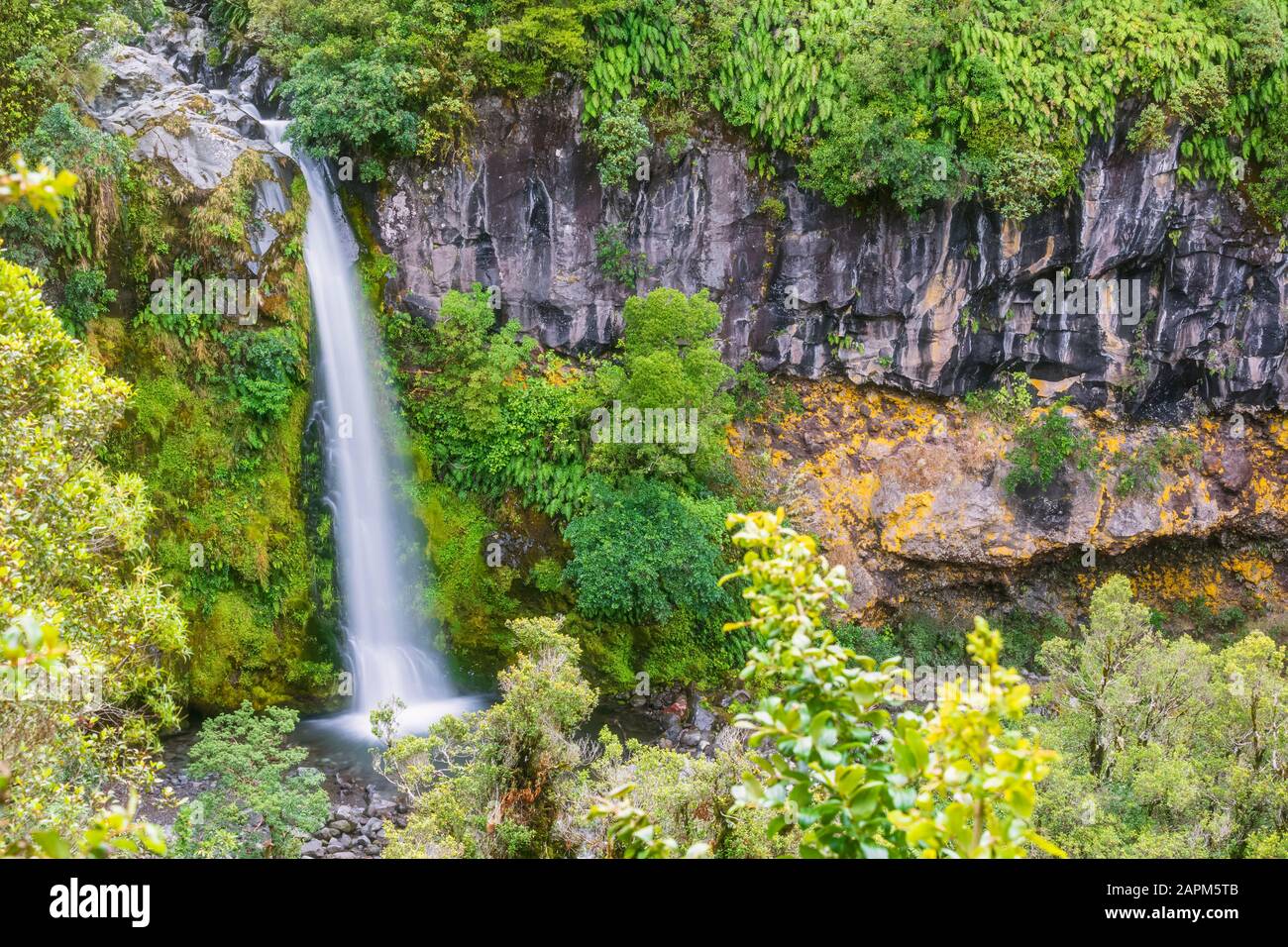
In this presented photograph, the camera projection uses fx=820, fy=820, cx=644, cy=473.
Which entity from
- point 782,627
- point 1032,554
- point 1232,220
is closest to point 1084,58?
point 1232,220

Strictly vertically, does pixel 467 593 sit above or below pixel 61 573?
below

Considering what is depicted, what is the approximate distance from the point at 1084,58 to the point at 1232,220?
14.7ft

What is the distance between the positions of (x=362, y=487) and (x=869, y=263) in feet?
34.7

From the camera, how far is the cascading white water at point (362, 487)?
13703mm

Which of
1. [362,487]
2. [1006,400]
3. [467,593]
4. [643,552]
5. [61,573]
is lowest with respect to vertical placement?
[467,593]

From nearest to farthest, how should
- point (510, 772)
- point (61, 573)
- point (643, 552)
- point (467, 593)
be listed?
point (61, 573) < point (510, 772) < point (643, 552) < point (467, 593)

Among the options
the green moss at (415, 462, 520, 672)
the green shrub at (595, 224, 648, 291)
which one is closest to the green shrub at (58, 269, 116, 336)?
the green moss at (415, 462, 520, 672)

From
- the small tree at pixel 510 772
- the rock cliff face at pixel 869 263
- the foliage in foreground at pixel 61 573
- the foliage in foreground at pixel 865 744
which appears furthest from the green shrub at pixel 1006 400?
the foliage in foreground at pixel 865 744

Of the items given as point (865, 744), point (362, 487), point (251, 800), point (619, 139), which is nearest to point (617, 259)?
point (619, 139)

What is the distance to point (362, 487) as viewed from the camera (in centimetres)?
1400

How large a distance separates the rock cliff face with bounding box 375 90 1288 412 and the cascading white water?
1.04 m

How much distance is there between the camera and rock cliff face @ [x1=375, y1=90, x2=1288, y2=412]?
1502 centimetres

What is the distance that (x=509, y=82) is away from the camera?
574 inches

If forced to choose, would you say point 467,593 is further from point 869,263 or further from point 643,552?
point 869,263
